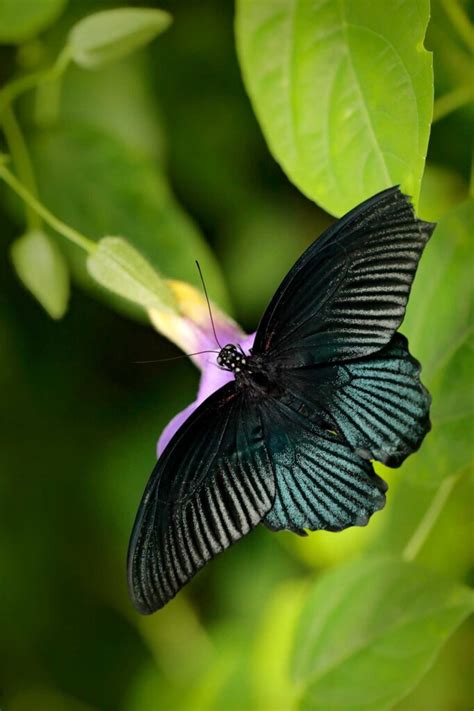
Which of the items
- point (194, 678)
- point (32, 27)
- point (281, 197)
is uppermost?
point (32, 27)

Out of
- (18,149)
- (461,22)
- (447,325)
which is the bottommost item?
(447,325)

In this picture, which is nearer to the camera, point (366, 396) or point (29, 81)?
point (366, 396)

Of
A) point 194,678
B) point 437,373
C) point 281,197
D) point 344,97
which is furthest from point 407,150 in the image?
point 194,678

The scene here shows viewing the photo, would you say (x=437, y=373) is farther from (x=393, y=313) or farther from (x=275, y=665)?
(x=275, y=665)

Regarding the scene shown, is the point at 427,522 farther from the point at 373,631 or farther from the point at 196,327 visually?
the point at 196,327

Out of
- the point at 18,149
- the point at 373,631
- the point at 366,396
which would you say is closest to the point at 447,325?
the point at 366,396

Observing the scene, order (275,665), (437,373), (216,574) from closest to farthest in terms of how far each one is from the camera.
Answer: (437,373) < (275,665) < (216,574)

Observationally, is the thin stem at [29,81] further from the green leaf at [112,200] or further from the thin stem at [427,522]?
the thin stem at [427,522]

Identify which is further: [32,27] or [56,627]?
[56,627]
